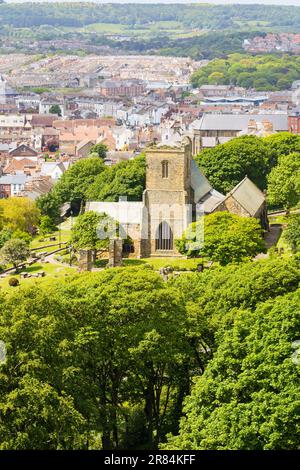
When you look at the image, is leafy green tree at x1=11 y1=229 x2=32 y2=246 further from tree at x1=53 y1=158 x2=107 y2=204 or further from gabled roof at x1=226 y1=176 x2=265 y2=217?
gabled roof at x1=226 y1=176 x2=265 y2=217

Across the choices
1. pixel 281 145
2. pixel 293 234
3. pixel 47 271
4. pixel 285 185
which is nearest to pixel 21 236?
pixel 47 271

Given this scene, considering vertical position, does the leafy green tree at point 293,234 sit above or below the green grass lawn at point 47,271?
above

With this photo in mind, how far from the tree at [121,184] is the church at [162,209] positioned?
31.7 feet

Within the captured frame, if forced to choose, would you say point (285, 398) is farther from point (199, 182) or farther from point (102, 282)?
point (199, 182)

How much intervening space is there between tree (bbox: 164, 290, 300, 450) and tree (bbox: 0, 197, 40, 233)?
55.1 m

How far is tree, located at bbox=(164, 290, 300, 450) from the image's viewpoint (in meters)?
32.8

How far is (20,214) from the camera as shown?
308ft

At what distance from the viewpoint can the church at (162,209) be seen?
250ft

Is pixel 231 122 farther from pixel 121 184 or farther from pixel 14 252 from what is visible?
pixel 14 252

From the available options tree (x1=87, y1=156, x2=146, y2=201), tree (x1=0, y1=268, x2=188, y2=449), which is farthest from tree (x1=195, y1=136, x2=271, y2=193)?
tree (x1=0, y1=268, x2=188, y2=449)

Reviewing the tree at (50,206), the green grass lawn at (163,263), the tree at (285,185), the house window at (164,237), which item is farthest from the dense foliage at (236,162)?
the green grass lawn at (163,263)

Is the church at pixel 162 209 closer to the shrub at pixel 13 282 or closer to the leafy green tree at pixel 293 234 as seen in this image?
the leafy green tree at pixel 293 234

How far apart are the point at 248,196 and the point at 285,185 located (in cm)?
536
